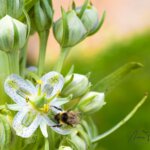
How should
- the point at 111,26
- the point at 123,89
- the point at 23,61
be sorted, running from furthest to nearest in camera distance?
the point at 111,26, the point at 123,89, the point at 23,61

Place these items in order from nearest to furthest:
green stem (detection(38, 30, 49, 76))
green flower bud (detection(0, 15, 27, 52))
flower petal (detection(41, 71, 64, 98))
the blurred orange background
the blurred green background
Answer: green flower bud (detection(0, 15, 27, 52)), flower petal (detection(41, 71, 64, 98)), green stem (detection(38, 30, 49, 76)), the blurred green background, the blurred orange background

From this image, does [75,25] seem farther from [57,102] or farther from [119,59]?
Answer: [119,59]

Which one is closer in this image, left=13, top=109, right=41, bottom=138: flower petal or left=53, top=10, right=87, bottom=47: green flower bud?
left=13, top=109, right=41, bottom=138: flower petal

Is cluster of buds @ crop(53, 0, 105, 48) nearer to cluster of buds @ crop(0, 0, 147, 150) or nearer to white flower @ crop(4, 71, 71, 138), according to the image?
cluster of buds @ crop(0, 0, 147, 150)

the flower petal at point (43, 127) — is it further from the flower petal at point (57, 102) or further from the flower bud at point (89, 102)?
the flower bud at point (89, 102)

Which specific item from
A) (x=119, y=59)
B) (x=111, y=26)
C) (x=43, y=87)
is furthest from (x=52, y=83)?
(x=111, y=26)

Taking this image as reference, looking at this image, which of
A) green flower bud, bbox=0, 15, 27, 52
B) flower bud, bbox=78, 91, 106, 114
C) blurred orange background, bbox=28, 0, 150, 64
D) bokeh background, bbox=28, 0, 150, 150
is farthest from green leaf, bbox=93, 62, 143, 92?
blurred orange background, bbox=28, 0, 150, 64

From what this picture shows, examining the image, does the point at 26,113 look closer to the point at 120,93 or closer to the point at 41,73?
the point at 41,73
